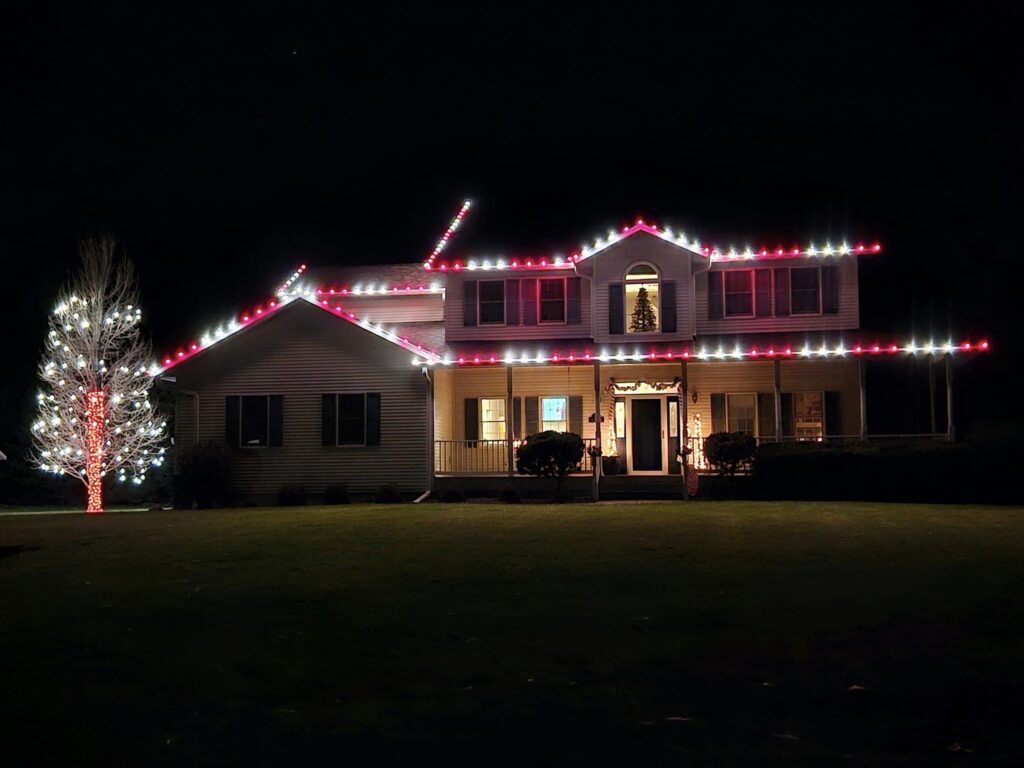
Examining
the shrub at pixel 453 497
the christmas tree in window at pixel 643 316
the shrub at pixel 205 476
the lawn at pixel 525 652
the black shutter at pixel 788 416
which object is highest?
the christmas tree in window at pixel 643 316

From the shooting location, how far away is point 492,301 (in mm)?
27781

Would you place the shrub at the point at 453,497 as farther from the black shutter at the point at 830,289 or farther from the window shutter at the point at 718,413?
the black shutter at the point at 830,289

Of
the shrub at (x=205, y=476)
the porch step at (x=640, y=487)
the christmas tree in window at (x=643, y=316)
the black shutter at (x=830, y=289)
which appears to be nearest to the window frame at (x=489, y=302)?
the christmas tree in window at (x=643, y=316)

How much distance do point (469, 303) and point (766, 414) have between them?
7988 millimetres

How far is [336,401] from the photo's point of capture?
2644 cm

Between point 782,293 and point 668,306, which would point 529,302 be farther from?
point 782,293

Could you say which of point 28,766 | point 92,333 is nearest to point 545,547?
point 28,766

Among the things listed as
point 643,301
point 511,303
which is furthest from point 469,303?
point 643,301

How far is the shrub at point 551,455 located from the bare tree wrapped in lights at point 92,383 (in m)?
12.0

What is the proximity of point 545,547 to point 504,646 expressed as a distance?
20.1ft

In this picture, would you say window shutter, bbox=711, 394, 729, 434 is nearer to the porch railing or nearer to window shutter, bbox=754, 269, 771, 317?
window shutter, bbox=754, 269, 771, 317

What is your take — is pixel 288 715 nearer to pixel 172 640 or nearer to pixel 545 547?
pixel 172 640

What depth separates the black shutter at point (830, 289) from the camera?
26.5m

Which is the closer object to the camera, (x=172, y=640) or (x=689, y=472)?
(x=172, y=640)
